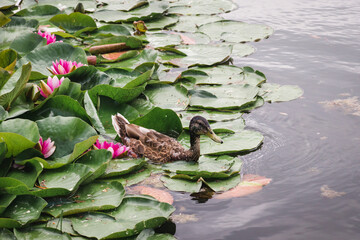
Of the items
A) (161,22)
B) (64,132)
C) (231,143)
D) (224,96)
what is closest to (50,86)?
(64,132)

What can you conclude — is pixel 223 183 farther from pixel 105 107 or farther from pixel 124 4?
pixel 124 4

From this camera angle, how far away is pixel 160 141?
4.93 metres

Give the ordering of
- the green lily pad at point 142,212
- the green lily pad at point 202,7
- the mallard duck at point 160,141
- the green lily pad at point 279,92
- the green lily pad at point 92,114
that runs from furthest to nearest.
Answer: the green lily pad at point 202,7, the green lily pad at point 279,92, the mallard duck at point 160,141, the green lily pad at point 92,114, the green lily pad at point 142,212

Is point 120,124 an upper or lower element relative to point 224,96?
upper

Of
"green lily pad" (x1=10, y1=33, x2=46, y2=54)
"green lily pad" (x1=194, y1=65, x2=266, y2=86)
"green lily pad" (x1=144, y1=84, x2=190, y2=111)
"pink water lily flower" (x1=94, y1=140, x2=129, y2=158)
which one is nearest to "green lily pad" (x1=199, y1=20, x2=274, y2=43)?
"green lily pad" (x1=194, y1=65, x2=266, y2=86)

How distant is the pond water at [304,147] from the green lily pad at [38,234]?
3.19ft

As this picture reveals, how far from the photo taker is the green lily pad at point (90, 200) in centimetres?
375

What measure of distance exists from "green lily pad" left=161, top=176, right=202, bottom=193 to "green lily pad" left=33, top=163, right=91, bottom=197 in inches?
31.7

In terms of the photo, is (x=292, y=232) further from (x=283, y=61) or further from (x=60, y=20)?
(x=60, y=20)

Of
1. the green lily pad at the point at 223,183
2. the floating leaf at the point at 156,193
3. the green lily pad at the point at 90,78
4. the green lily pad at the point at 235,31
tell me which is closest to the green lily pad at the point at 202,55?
the green lily pad at the point at 235,31

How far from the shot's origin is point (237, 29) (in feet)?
28.1

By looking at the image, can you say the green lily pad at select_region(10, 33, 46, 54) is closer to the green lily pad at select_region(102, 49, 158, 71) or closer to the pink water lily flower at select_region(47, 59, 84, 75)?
the pink water lily flower at select_region(47, 59, 84, 75)

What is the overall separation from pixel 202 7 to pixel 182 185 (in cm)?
600

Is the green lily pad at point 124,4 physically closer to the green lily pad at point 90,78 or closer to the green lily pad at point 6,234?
the green lily pad at point 90,78
